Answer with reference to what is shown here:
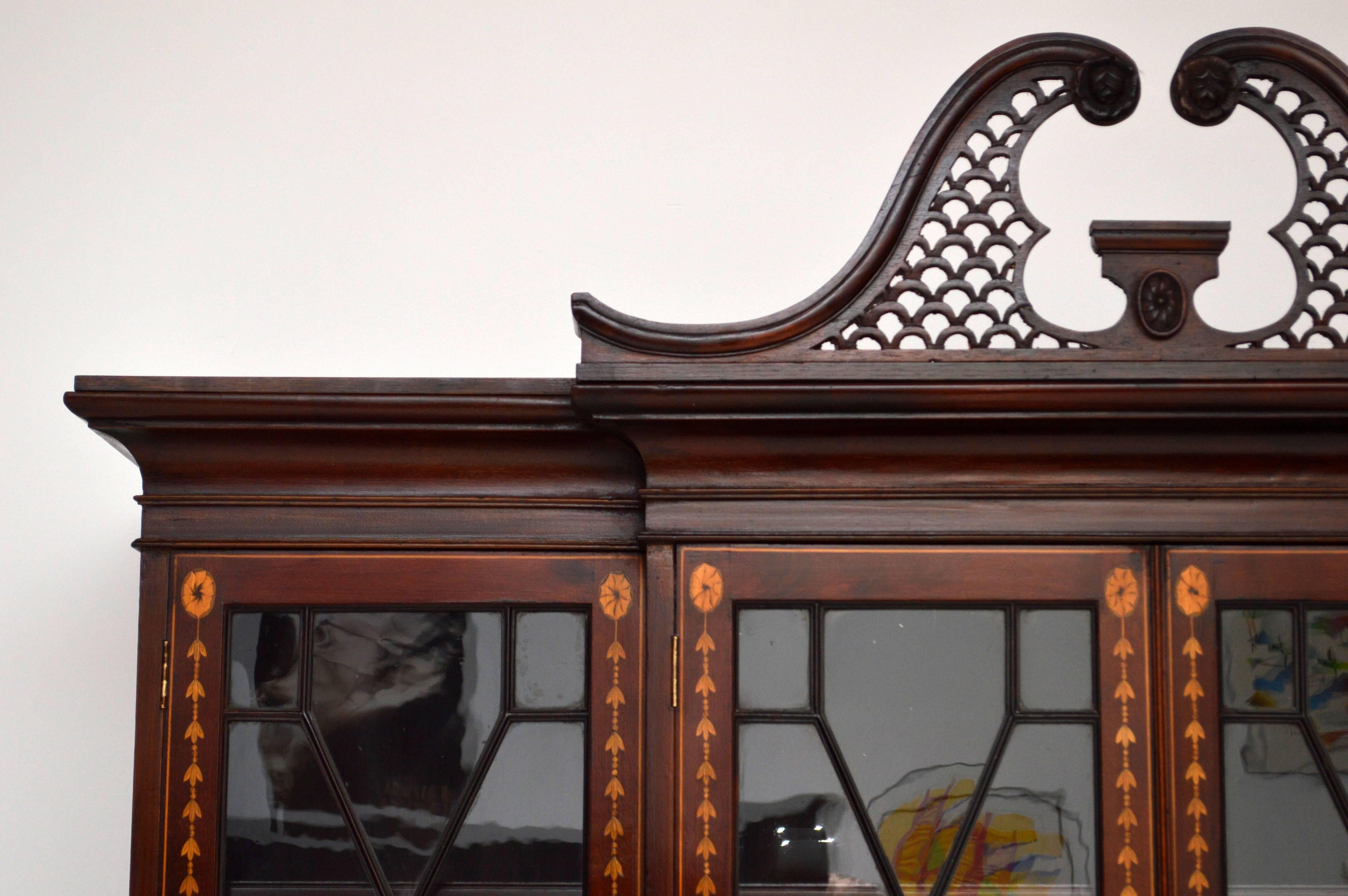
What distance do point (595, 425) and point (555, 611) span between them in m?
0.25

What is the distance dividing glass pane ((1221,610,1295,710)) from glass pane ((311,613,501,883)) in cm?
89

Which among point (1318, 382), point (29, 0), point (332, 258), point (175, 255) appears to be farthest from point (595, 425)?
point (29, 0)

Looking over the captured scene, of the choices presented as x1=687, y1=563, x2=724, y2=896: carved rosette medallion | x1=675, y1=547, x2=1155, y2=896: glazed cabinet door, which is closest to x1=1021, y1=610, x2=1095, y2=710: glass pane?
x1=675, y1=547, x2=1155, y2=896: glazed cabinet door

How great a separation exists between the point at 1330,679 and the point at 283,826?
4.23 feet

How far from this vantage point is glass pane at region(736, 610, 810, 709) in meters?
1.51

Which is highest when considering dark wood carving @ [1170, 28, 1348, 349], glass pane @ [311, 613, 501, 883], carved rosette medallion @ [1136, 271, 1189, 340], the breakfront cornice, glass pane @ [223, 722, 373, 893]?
dark wood carving @ [1170, 28, 1348, 349]

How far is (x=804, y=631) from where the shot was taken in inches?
59.6

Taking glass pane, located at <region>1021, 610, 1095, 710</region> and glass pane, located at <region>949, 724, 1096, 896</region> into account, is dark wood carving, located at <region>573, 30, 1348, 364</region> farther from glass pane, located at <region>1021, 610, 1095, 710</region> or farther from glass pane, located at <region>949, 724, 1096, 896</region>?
glass pane, located at <region>949, 724, 1096, 896</region>

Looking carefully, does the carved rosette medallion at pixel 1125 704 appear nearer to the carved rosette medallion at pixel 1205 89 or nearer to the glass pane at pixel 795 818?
the glass pane at pixel 795 818

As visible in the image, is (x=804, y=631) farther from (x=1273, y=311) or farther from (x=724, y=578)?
(x=1273, y=311)

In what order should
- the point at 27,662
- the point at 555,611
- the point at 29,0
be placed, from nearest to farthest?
the point at 555,611 < the point at 27,662 < the point at 29,0

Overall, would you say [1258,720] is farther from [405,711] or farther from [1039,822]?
[405,711]

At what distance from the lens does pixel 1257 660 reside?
1.49 m

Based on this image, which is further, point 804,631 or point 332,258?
point 332,258
